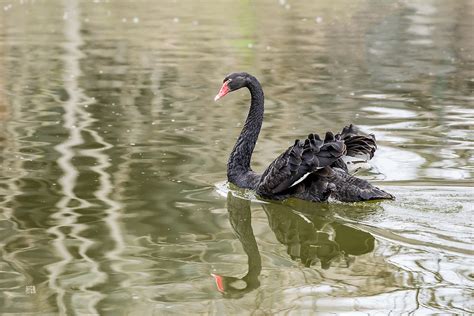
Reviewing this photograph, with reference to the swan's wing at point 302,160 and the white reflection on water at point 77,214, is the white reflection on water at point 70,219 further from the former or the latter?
the swan's wing at point 302,160

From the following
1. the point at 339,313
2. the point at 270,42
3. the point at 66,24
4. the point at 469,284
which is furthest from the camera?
the point at 66,24

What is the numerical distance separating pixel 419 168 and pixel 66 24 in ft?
43.9

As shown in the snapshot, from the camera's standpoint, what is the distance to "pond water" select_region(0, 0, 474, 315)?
14.9 feet

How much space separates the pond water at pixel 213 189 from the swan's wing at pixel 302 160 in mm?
203

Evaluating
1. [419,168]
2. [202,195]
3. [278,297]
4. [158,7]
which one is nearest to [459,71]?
[419,168]

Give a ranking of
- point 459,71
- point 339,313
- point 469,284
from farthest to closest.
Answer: point 459,71, point 469,284, point 339,313

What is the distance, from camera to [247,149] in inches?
269

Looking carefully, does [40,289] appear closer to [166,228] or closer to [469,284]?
[166,228]

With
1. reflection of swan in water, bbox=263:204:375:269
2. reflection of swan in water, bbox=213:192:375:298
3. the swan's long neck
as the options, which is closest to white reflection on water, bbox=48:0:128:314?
reflection of swan in water, bbox=213:192:375:298

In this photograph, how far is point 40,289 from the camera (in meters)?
4.56

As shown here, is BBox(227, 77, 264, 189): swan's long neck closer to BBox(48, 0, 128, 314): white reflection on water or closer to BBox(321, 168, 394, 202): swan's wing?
BBox(321, 168, 394, 202): swan's wing

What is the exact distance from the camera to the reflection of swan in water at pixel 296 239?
474cm

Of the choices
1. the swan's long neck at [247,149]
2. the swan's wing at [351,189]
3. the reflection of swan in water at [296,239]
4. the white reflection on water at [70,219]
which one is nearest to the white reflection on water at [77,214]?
the white reflection on water at [70,219]

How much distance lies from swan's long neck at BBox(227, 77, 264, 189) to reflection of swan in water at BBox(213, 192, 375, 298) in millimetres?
273
